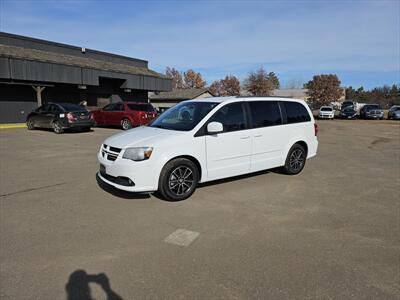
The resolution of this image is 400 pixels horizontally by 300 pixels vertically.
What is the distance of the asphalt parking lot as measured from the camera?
299 cm

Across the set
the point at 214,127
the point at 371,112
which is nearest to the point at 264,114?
the point at 214,127

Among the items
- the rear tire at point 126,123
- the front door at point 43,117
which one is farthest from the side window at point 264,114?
the front door at point 43,117

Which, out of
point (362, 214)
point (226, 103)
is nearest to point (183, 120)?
point (226, 103)

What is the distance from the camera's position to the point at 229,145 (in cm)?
588

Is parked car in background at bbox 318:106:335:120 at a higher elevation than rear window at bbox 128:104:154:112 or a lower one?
lower

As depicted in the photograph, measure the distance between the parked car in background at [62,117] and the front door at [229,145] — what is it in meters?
11.6

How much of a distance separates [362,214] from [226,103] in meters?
3.07

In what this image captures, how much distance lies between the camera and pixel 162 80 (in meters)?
31.1

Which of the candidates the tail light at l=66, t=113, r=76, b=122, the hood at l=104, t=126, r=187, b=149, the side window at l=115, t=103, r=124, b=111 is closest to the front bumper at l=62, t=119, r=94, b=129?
the tail light at l=66, t=113, r=76, b=122

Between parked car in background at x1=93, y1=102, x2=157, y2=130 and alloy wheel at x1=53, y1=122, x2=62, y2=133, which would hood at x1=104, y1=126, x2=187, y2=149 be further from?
parked car in background at x1=93, y1=102, x2=157, y2=130

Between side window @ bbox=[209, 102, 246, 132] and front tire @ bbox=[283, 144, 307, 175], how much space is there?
1.71 m

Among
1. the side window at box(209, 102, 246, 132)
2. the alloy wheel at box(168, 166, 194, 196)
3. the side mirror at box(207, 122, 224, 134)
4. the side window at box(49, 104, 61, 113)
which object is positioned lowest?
the alloy wheel at box(168, 166, 194, 196)

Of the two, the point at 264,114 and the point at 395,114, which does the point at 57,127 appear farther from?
the point at 395,114

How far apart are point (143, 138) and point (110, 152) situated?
643mm
